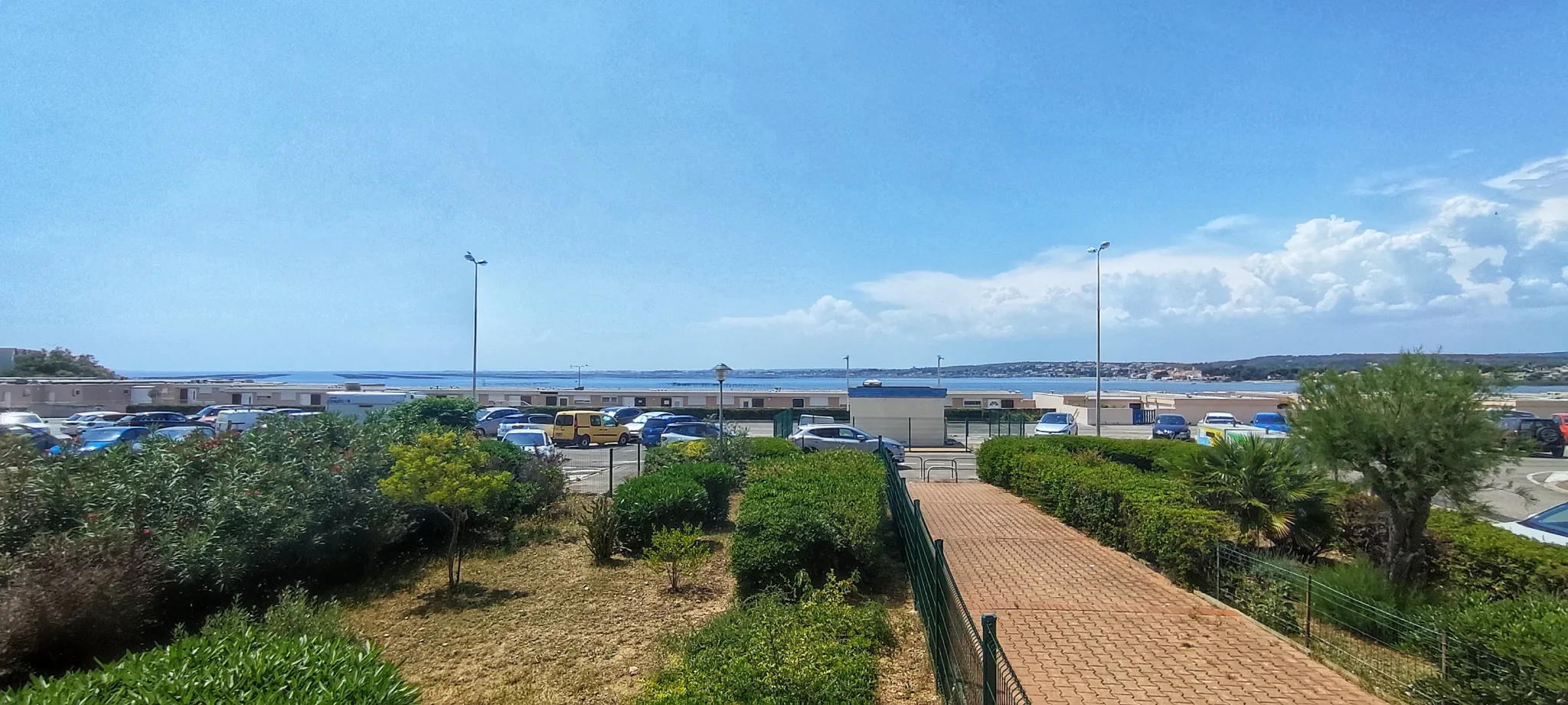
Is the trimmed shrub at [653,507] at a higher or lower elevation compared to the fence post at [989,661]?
lower

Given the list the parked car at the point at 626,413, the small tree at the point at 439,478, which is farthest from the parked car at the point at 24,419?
the small tree at the point at 439,478

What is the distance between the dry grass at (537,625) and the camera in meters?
6.13

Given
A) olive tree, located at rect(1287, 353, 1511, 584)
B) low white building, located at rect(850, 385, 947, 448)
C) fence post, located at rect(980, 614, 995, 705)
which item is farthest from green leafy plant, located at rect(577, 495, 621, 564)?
low white building, located at rect(850, 385, 947, 448)

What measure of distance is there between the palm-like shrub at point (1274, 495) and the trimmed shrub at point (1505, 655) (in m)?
3.22

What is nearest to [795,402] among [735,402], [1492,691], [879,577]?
[735,402]

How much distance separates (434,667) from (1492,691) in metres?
8.81

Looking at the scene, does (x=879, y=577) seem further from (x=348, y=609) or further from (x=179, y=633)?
(x=179, y=633)

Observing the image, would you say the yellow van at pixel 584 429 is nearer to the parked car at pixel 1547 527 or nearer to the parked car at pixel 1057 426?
the parked car at pixel 1057 426

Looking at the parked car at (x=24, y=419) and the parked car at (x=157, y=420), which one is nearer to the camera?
the parked car at (x=24, y=419)

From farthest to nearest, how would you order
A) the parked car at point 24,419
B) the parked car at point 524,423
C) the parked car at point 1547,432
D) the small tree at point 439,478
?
the parked car at point 524,423
the parked car at point 1547,432
the parked car at point 24,419
the small tree at point 439,478

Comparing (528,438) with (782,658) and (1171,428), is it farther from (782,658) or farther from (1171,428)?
(1171,428)

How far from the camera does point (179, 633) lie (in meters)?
6.46

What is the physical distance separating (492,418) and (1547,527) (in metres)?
35.4

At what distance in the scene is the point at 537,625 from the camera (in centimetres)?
777
